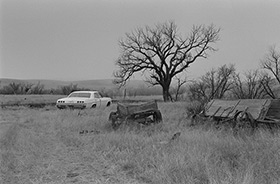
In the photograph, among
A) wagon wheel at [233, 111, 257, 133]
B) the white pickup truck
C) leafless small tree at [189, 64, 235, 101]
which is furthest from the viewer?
leafless small tree at [189, 64, 235, 101]

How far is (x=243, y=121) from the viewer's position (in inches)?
302

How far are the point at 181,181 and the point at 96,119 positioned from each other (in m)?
7.35

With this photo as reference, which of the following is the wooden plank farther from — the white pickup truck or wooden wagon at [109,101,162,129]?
the white pickup truck

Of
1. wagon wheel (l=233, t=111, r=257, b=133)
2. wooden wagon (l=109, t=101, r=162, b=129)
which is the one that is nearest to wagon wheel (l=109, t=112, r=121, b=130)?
wooden wagon (l=109, t=101, r=162, b=129)

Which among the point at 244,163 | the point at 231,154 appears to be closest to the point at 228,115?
the point at 231,154

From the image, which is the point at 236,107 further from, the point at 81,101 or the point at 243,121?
the point at 81,101

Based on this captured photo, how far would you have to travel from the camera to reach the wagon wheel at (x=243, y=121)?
7293 millimetres

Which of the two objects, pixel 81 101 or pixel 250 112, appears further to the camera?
pixel 81 101

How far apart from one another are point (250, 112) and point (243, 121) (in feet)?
1.37

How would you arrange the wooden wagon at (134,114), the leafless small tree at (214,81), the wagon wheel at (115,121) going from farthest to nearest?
1. the leafless small tree at (214,81)
2. the wooden wagon at (134,114)
3. the wagon wheel at (115,121)

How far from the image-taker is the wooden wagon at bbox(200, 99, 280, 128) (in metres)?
7.40

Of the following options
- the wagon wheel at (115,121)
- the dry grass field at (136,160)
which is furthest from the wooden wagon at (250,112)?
the wagon wheel at (115,121)

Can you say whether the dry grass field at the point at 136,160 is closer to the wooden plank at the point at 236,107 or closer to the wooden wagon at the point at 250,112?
the wooden wagon at the point at 250,112

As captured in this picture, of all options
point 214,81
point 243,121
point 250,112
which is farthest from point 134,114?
point 214,81
